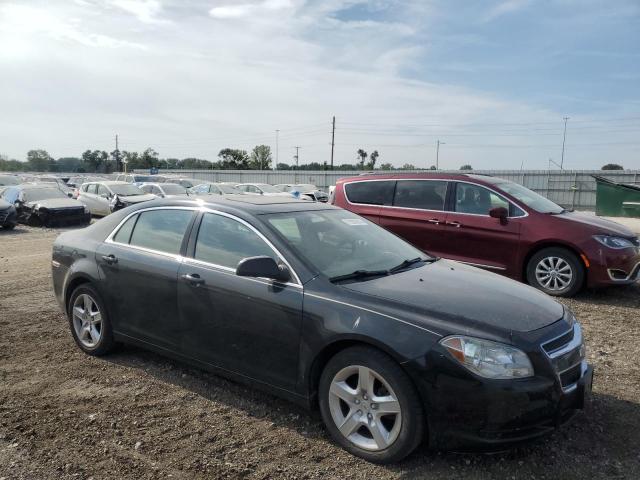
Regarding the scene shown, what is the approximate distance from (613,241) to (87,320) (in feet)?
20.7

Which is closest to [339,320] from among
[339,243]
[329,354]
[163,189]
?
[329,354]

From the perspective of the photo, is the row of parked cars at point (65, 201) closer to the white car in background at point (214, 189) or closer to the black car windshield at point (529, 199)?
the white car in background at point (214, 189)

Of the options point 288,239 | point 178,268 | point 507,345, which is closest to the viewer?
point 507,345

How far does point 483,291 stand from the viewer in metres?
3.48

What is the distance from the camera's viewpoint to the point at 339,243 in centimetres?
396

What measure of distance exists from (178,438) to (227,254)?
1296mm

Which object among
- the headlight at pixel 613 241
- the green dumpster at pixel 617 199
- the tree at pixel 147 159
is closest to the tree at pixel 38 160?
the tree at pixel 147 159

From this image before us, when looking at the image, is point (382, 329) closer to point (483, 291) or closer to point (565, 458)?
point (483, 291)

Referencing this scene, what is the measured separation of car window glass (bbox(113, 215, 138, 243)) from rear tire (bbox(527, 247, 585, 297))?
17.2 feet

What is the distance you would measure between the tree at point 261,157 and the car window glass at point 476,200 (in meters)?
78.8

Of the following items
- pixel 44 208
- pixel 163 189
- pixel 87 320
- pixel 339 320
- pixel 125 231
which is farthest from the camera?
pixel 163 189

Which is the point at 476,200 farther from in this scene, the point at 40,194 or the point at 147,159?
the point at 147,159

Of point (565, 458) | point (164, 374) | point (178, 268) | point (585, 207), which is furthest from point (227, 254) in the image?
point (585, 207)

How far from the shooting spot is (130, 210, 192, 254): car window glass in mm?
4234
